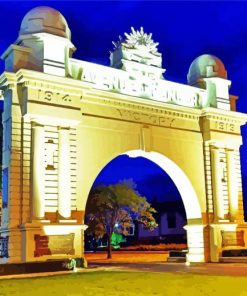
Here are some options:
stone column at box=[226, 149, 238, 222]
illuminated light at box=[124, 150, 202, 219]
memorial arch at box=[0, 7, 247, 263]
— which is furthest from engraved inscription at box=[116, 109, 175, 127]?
stone column at box=[226, 149, 238, 222]

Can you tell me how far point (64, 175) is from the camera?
1858 centimetres

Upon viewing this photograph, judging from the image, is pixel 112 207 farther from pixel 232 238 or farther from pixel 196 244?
pixel 232 238

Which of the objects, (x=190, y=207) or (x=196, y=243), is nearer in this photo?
(x=196, y=243)

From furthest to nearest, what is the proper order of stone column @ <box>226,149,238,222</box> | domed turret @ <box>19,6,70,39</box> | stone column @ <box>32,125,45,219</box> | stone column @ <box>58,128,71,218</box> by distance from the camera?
stone column @ <box>226,149,238,222</box> → domed turret @ <box>19,6,70,39</box> → stone column @ <box>58,128,71,218</box> → stone column @ <box>32,125,45,219</box>

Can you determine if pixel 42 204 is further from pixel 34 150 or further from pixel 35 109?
pixel 35 109

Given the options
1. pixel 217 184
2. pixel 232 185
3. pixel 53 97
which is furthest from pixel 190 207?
pixel 53 97

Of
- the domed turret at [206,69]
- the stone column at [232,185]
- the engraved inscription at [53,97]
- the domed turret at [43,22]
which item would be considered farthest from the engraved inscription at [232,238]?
the domed turret at [43,22]

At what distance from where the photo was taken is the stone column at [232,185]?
23781 mm

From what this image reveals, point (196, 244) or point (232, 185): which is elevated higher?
point (232, 185)

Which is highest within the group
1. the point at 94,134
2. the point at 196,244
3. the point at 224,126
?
the point at 224,126

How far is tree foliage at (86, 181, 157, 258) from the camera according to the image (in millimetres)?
34094

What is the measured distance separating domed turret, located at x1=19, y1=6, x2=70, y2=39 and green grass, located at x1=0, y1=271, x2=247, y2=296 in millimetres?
9814

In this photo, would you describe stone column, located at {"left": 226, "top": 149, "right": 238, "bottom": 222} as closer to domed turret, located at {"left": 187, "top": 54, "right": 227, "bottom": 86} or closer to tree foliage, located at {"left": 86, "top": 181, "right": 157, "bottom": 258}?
domed turret, located at {"left": 187, "top": 54, "right": 227, "bottom": 86}

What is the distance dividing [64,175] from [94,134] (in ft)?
7.94
